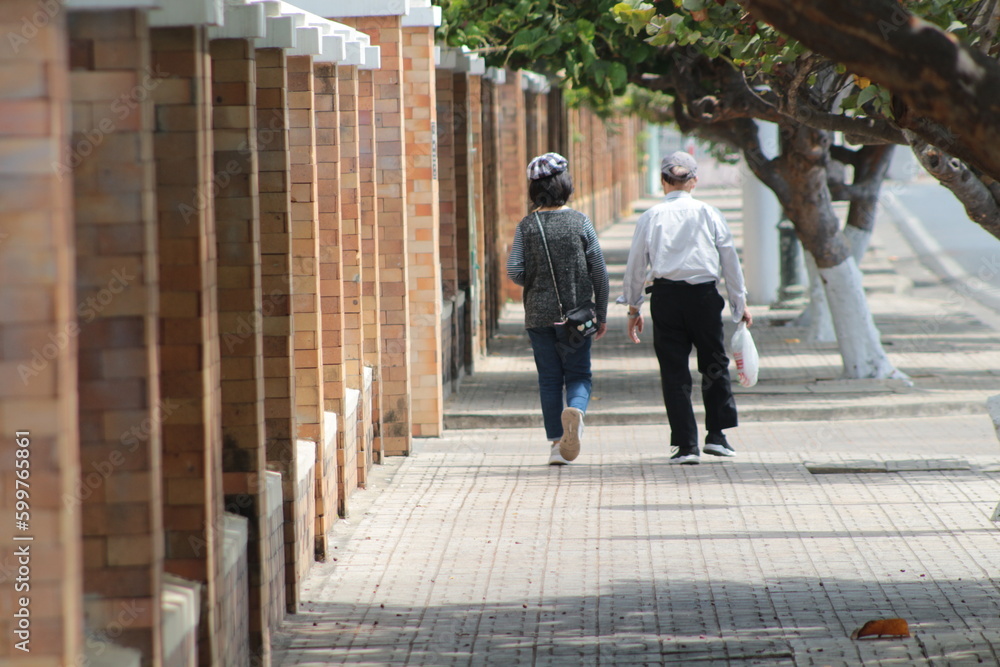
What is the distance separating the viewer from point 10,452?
3365 mm

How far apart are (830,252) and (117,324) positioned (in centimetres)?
957

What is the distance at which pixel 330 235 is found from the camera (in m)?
7.87

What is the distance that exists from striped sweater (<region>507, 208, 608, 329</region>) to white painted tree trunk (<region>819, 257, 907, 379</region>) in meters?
4.21

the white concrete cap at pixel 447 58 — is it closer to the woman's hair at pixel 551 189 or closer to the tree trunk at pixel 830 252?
the tree trunk at pixel 830 252

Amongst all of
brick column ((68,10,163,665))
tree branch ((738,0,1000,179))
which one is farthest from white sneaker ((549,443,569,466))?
tree branch ((738,0,1000,179))

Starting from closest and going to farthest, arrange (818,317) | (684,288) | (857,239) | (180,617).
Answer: (180,617) → (684,288) → (857,239) → (818,317)

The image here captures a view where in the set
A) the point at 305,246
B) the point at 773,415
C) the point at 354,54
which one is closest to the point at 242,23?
the point at 305,246

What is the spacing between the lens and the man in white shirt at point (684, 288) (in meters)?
9.04

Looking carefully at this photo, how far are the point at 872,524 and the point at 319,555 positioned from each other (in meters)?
2.70

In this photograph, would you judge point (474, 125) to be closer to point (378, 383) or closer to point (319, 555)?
point (378, 383)

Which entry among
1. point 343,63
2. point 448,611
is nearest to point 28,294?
point 448,611

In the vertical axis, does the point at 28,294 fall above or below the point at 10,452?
above

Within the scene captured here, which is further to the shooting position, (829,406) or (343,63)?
(829,406)

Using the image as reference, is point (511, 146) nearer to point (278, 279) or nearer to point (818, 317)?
point (818, 317)
